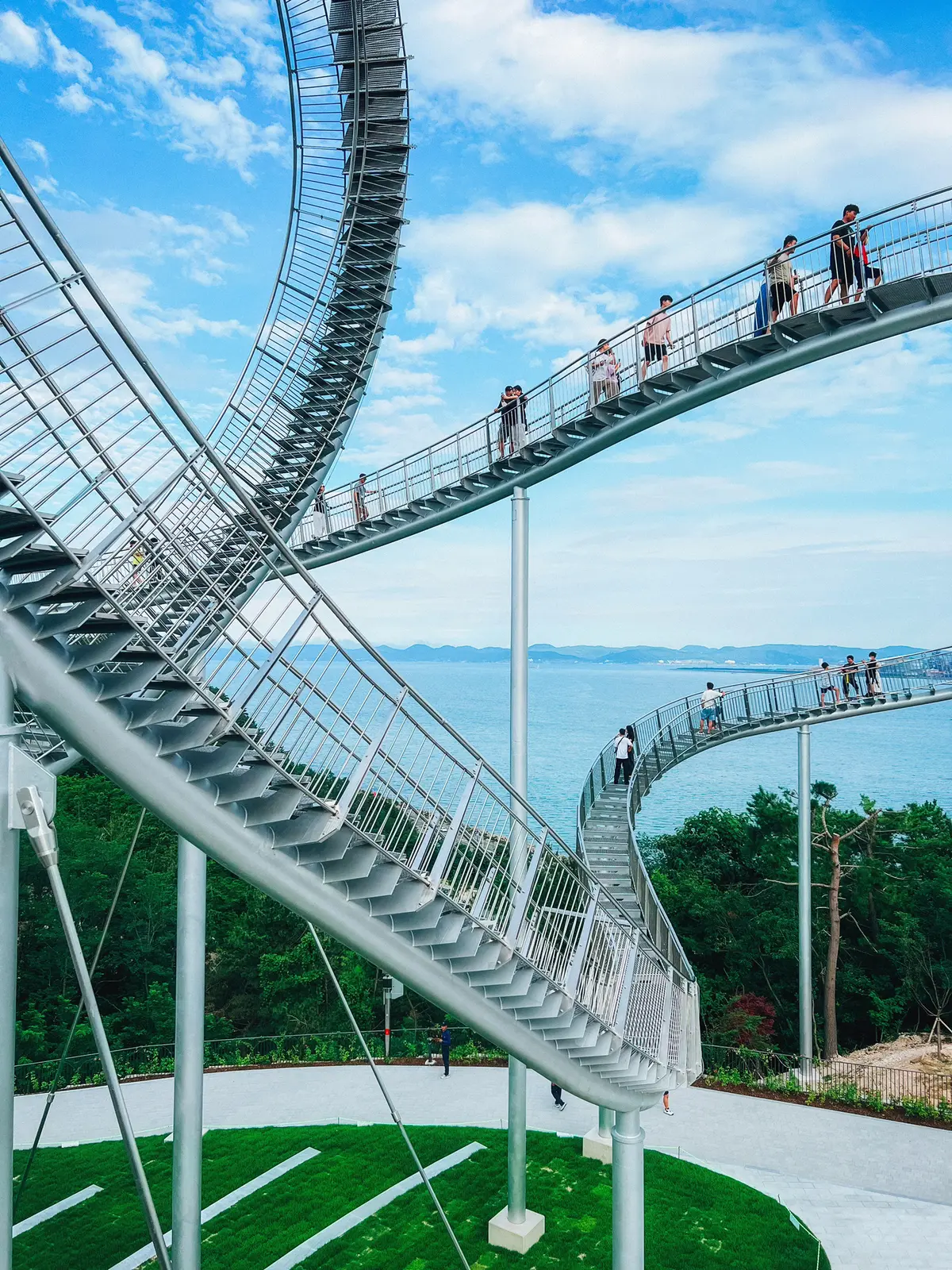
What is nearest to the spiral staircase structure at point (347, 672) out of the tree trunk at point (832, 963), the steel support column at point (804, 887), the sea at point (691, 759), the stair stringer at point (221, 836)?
the stair stringer at point (221, 836)

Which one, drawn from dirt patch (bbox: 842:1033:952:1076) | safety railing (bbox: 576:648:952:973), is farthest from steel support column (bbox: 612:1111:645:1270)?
dirt patch (bbox: 842:1033:952:1076)

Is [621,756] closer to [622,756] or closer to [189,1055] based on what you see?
[622,756]

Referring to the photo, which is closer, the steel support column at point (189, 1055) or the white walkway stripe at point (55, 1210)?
the steel support column at point (189, 1055)

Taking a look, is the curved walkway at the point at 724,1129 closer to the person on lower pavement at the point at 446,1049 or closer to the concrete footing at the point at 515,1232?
the person on lower pavement at the point at 446,1049

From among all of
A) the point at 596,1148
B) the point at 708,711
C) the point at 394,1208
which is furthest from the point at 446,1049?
the point at 708,711

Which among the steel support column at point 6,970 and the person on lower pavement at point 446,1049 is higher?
the steel support column at point 6,970

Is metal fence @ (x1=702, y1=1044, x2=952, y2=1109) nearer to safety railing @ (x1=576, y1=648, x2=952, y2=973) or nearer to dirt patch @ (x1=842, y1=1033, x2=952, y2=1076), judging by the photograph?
dirt patch @ (x1=842, y1=1033, x2=952, y2=1076)

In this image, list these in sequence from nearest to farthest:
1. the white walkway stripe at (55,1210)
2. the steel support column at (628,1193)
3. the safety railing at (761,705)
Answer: the steel support column at (628,1193) → the white walkway stripe at (55,1210) → the safety railing at (761,705)
